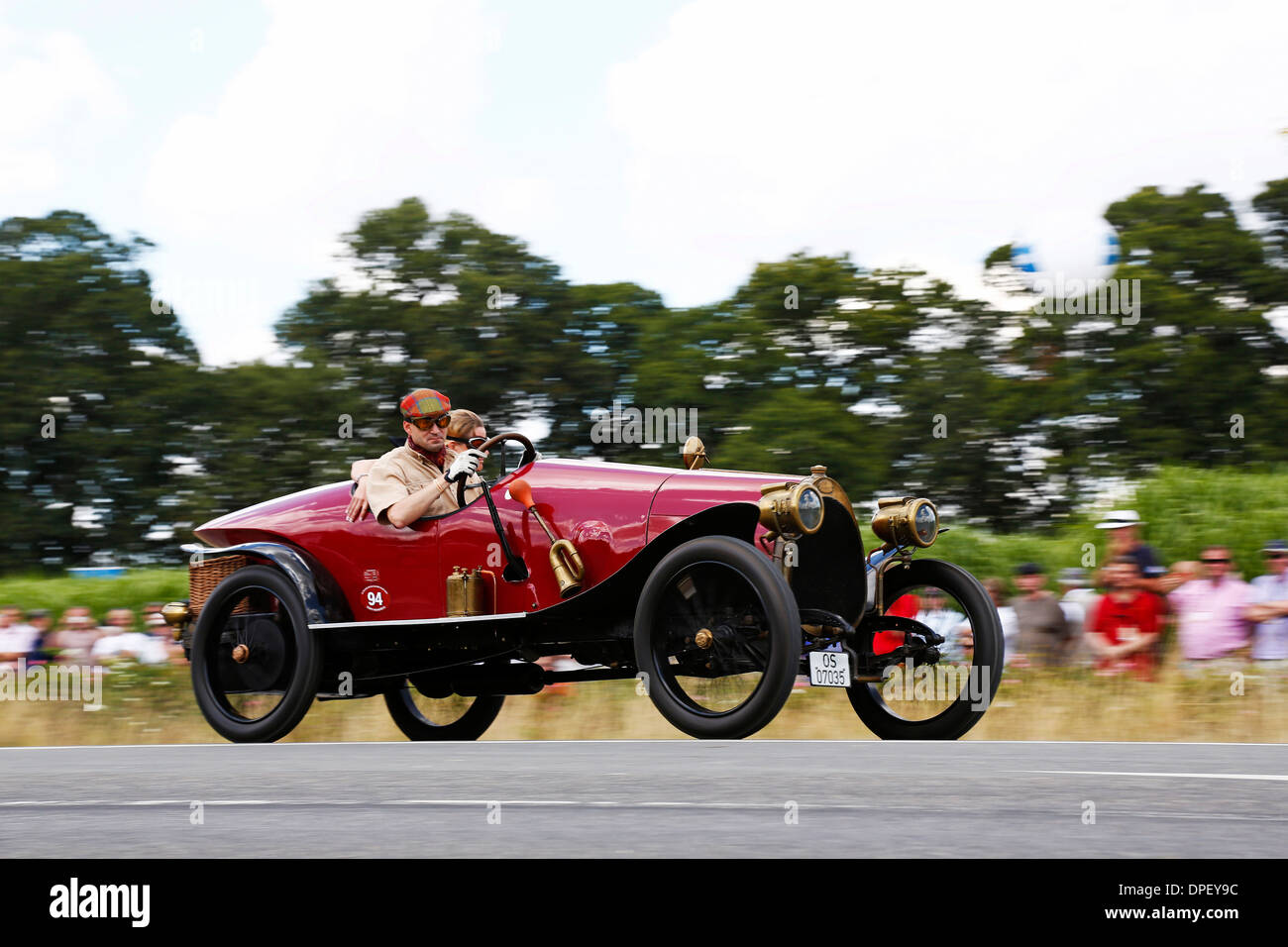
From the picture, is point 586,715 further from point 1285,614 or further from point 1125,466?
point 1125,466

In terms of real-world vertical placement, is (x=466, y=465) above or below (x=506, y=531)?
above

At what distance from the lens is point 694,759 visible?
588 cm

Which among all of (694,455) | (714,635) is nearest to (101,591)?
(694,455)

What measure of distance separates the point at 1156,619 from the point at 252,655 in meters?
5.36

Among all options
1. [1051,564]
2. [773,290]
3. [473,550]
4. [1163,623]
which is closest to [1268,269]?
[773,290]

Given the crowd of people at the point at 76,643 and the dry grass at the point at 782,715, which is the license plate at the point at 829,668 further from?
the crowd of people at the point at 76,643

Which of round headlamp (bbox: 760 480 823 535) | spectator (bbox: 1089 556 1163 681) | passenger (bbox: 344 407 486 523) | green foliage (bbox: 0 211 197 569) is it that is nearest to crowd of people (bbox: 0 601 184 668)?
passenger (bbox: 344 407 486 523)

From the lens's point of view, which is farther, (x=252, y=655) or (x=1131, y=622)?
(x=1131, y=622)

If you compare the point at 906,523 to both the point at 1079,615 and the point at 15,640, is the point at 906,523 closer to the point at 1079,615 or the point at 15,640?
the point at 1079,615

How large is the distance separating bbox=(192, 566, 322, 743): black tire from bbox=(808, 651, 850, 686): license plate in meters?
2.62

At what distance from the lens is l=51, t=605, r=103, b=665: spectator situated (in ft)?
42.7

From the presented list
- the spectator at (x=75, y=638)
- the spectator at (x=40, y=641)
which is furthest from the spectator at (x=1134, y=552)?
the spectator at (x=40, y=641)

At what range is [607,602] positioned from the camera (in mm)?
7055

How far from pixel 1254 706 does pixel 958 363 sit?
2235 cm
